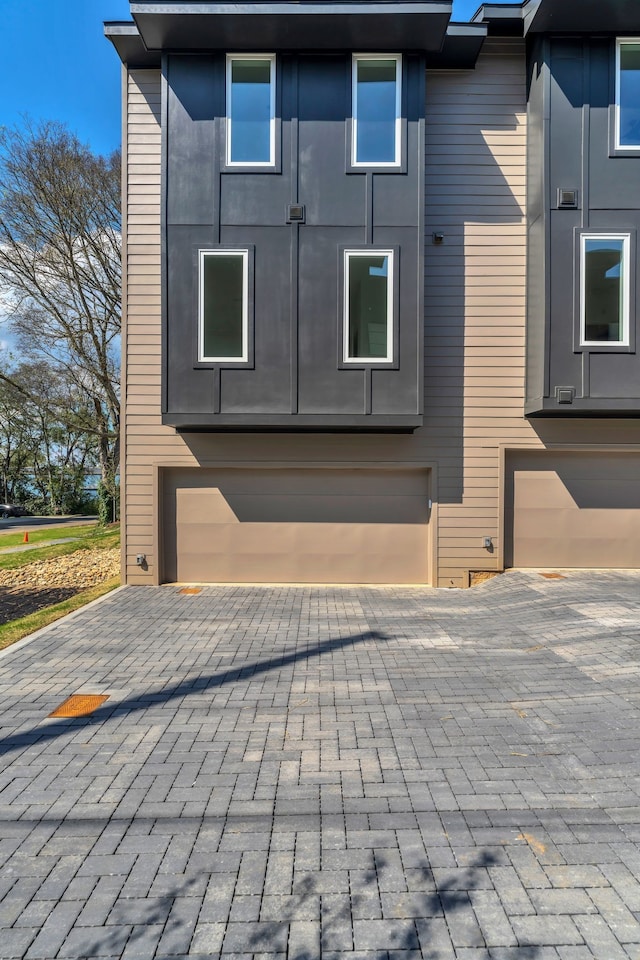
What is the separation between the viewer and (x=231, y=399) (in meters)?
8.34

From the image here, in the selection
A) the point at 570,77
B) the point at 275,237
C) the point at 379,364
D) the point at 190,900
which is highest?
the point at 570,77

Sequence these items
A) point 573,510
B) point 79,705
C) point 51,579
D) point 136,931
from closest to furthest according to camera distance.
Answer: point 136,931, point 79,705, point 573,510, point 51,579

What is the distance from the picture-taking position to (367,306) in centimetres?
839

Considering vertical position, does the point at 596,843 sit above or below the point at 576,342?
Answer: below

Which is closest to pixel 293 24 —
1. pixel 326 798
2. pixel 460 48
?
pixel 460 48

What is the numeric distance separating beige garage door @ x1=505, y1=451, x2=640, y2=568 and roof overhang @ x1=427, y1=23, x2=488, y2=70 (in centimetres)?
656

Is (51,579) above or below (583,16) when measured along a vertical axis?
below

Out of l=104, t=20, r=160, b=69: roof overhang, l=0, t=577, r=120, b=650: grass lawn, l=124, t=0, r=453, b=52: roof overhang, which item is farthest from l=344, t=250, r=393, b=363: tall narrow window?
l=0, t=577, r=120, b=650: grass lawn

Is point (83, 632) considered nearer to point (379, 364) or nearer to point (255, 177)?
point (379, 364)

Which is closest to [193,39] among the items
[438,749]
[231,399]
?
[231,399]

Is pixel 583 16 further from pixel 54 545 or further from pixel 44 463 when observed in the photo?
pixel 44 463

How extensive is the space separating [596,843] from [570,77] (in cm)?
1015

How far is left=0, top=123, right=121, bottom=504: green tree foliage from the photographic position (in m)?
18.7

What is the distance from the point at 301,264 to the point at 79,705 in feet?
22.2
